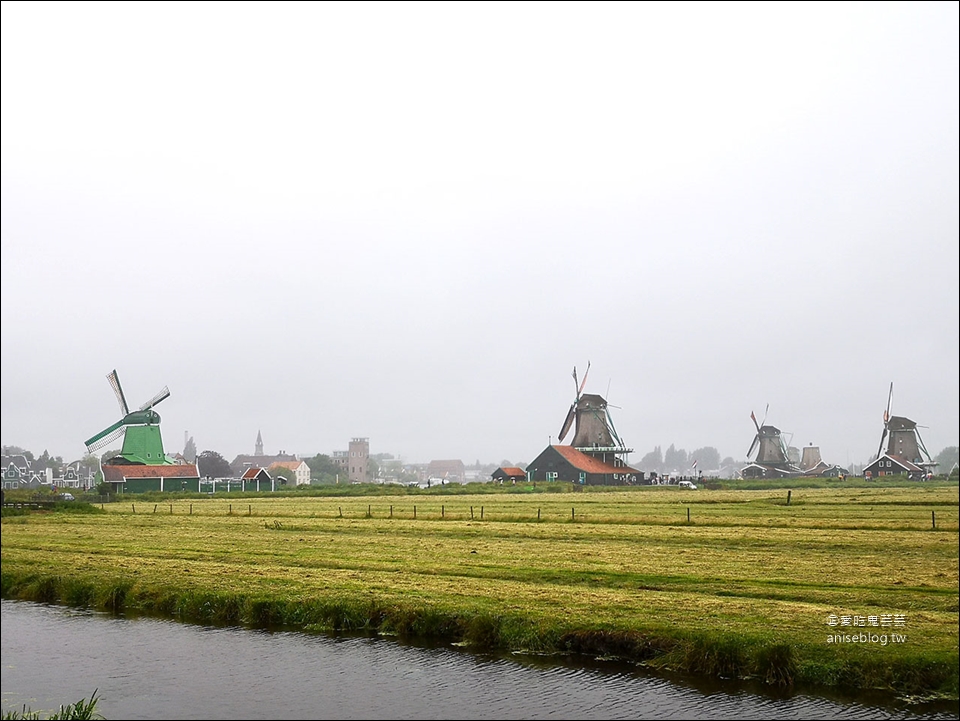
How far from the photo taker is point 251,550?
32375mm

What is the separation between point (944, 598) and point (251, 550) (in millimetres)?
22828

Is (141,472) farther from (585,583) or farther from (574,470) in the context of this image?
(585,583)

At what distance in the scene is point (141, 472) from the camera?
90.6 m

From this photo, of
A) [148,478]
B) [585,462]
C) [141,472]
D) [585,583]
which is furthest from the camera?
[585,462]

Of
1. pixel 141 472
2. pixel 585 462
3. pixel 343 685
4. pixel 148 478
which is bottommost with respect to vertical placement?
pixel 343 685

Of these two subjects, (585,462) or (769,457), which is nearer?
(585,462)

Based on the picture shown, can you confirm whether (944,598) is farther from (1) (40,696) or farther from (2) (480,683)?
(1) (40,696)

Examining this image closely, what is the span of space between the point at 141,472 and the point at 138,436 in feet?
30.7

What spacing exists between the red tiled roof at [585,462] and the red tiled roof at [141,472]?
43.2m

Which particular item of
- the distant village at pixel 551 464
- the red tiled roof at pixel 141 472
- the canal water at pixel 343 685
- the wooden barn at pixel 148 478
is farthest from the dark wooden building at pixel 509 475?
the canal water at pixel 343 685

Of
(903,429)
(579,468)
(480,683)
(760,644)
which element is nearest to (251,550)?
(480,683)

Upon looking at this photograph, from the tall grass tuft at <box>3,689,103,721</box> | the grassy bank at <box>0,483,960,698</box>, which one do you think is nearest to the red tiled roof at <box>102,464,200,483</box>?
the grassy bank at <box>0,483,960,698</box>

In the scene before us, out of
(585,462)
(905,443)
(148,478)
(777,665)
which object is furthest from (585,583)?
(905,443)

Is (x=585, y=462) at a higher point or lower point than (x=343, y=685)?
higher
